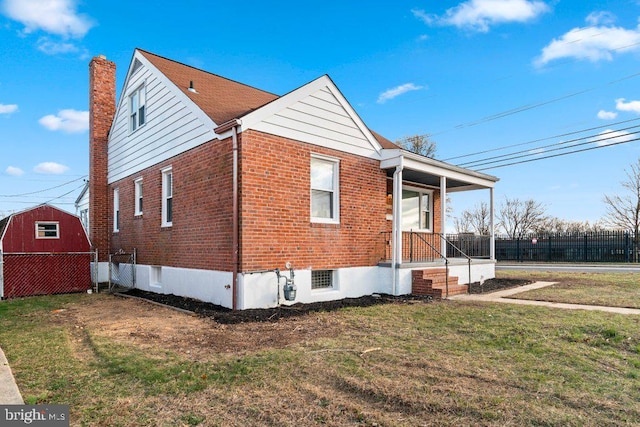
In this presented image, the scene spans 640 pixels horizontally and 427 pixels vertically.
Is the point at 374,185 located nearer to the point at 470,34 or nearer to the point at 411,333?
the point at 411,333

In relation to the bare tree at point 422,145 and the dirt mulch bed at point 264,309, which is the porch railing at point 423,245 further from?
the bare tree at point 422,145

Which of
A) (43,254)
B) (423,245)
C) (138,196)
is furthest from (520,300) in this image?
(43,254)

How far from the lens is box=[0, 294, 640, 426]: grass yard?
3211mm

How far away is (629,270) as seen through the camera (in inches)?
668

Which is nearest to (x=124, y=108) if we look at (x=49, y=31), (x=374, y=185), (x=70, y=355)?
(x=49, y=31)

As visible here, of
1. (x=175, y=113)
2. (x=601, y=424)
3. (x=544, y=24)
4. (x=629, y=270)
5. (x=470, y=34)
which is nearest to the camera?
(x=601, y=424)

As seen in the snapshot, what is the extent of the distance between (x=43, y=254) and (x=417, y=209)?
38.3 feet

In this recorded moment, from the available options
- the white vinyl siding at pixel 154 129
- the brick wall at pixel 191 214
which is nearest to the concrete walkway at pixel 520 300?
the brick wall at pixel 191 214

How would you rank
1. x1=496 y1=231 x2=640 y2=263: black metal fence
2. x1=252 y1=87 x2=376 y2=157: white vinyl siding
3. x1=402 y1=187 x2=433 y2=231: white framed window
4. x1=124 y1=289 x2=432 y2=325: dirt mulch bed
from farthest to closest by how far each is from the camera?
x1=496 y1=231 x2=640 y2=263: black metal fence
x1=402 y1=187 x2=433 y2=231: white framed window
x1=252 y1=87 x2=376 y2=157: white vinyl siding
x1=124 y1=289 x2=432 y2=325: dirt mulch bed

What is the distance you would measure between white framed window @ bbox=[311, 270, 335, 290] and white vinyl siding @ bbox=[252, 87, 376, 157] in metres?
3.03

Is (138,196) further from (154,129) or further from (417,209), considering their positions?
(417,209)

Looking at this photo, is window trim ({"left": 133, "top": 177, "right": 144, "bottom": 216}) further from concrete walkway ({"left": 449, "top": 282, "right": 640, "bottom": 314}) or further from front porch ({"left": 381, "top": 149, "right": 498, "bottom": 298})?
concrete walkway ({"left": 449, "top": 282, "right": 640, "bottom": 314})

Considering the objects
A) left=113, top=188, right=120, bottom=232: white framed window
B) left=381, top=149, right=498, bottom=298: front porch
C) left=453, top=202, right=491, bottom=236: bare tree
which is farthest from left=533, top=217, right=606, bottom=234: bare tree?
left=113, top=188, right=120, bottom=232: white framed window

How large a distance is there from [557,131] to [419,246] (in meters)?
11.3
